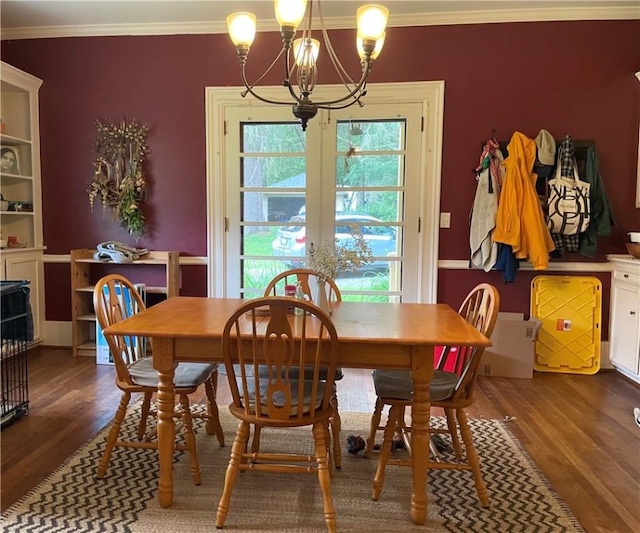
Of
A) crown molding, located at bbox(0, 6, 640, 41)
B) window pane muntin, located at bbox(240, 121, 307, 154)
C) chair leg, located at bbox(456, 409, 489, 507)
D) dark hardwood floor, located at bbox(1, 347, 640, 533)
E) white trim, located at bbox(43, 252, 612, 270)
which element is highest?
crown molding, located at bbox(0, 6, 640, 41)

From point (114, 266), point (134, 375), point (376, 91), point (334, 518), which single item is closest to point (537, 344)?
point (376, 91)

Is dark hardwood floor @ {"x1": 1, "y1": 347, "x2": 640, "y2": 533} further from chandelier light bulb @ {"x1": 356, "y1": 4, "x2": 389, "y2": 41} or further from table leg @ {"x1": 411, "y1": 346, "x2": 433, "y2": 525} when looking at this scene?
chandelier light bulb @ {"x1": 356, "y1": 4, "x2": 389, "y2": 41}

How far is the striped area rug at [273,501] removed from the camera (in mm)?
1815

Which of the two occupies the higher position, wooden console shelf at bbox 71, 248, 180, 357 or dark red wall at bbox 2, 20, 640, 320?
dark red wall at bbox 2, 20, 640, 320

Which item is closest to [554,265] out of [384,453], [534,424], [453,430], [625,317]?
[625,317]

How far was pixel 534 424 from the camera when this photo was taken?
2.75m

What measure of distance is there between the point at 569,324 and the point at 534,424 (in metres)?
1.27

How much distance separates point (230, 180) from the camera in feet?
12.9

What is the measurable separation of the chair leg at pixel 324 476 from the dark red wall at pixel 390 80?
2.32 metres

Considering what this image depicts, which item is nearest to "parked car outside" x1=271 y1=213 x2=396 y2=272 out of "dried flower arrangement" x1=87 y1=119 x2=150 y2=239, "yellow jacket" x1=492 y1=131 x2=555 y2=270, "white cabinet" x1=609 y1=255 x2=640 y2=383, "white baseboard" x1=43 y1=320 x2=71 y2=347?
"yellow jacket" x1=492 y1=131 x2=555 y2=270

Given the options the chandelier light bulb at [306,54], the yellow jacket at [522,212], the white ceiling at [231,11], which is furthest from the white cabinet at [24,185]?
the yellow jacket at [522,212]

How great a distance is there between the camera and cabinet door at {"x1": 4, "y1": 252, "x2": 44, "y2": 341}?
3.75 meters

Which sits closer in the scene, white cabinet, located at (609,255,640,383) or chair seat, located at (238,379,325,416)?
chair seat, located at (238,379,325,416)

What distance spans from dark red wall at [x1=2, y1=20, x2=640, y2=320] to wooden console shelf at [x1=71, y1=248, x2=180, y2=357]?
162mm
